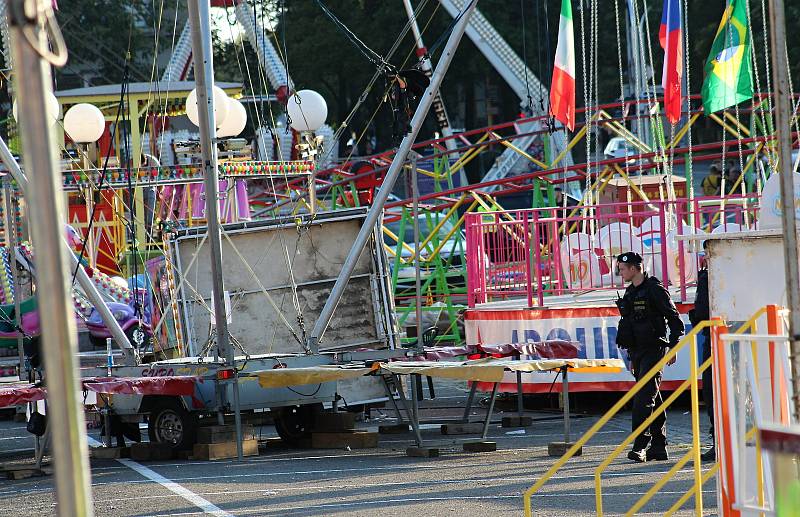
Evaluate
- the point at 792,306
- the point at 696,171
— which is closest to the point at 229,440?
the point at 792,306

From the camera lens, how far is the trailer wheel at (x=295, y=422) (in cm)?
1433

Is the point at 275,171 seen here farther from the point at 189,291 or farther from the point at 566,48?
the point at 566,48

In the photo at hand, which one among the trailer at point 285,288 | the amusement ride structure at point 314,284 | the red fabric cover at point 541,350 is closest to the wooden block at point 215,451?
the amusement ride structure at point 314,284

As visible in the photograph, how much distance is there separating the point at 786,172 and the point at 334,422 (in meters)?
8.13

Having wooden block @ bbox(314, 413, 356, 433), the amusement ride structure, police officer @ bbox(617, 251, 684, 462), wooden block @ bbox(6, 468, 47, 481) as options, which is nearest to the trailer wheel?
the amusement ride structure

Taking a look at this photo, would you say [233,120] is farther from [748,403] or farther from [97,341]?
[748,403]

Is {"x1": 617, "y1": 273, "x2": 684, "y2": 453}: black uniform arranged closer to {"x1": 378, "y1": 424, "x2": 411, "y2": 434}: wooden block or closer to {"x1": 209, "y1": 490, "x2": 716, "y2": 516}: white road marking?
{"x1": 209, "y1": 490, "x2": 716, "y2": 516}: white road marking

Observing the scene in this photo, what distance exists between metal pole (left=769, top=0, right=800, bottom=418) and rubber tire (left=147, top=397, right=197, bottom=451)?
307 inches

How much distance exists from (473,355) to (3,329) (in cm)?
742

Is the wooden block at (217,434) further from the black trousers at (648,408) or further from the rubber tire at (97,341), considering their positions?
the rubber tire at (97,341)

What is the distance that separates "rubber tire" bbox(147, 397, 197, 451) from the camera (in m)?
13.4

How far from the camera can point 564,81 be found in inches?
752

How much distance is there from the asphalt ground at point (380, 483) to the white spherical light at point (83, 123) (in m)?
6.37

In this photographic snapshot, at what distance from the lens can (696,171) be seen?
49.5m
